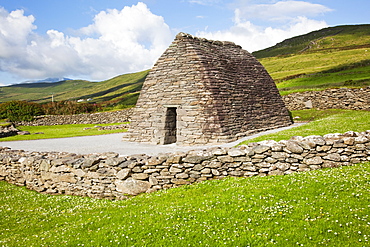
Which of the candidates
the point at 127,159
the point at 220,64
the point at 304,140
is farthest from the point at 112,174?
the point at 220,64

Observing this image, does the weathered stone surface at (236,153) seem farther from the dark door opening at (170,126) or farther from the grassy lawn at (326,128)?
the dark door opening at (170,126)

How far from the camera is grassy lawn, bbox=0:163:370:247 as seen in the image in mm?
4793

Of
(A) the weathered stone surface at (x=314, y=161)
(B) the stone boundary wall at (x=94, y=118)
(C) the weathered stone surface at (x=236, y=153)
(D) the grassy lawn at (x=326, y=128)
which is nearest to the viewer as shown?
(A) the weathered stone surface at (x=314, y=161)

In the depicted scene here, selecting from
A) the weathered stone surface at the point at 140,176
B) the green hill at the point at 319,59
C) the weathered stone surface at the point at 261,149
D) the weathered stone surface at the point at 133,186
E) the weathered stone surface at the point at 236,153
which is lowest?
the weathered stone surface at the point at 133,186

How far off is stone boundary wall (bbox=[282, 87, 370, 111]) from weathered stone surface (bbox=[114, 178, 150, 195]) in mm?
27200

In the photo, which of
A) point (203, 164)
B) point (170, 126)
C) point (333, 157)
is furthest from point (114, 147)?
point (333, 157)

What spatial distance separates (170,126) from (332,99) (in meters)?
22.0

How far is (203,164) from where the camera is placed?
8734 millimetres

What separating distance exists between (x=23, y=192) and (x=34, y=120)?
101 feet

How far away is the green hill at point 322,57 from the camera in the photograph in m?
54.7

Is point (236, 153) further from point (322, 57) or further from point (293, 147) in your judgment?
point (322, 57)

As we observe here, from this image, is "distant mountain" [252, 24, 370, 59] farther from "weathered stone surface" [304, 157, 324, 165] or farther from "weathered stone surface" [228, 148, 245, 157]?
"weathered stone surface" [228, 148, 245, 157]

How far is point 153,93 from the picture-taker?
57.4ft

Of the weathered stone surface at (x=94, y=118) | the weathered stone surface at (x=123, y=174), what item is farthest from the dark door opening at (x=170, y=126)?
the weathered stone surface at (x=94, y=118)
